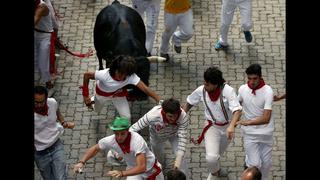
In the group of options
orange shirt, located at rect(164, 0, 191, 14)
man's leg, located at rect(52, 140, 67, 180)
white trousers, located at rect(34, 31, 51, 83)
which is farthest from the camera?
orange shirt, located at rect(164, 0, 191, 14)

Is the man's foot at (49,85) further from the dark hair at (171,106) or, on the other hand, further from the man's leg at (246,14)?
the dark hair at (171,106)

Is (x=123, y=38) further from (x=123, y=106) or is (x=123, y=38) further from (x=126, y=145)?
(x=126, y=145)

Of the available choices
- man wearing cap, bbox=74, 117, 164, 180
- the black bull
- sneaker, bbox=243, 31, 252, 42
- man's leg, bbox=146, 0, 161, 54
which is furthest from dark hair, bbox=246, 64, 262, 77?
sneaker, bbox=243, 31, 252, 42

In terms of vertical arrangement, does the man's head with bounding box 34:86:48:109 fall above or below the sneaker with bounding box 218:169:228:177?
above

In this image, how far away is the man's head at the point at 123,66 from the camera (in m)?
9.29

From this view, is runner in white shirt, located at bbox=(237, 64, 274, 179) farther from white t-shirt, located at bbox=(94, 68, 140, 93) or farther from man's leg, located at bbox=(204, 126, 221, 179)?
white t-shirt, located at bbox=(94, 68, 140, 93)

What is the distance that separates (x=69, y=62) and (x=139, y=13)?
1430 mm

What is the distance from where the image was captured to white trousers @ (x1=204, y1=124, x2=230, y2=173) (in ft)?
29.5

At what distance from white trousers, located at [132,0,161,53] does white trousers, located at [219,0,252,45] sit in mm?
1056

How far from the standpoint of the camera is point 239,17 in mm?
12867

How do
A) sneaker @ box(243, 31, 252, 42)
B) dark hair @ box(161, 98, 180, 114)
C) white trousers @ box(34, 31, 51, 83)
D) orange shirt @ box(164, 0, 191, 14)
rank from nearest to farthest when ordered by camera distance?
dark hair @ box(161, 98, 180, 114)
white trousers @ box(34, 31, 51, 83)
orange shirt @ box(164, 0, 191, 14)
sneaker @ box(243, 31, 252, 42)

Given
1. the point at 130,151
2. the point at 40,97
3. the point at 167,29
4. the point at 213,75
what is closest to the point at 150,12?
the point at 167,29

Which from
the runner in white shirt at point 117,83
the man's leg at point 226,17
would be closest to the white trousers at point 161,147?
the runner in white shirt at point 117,83
